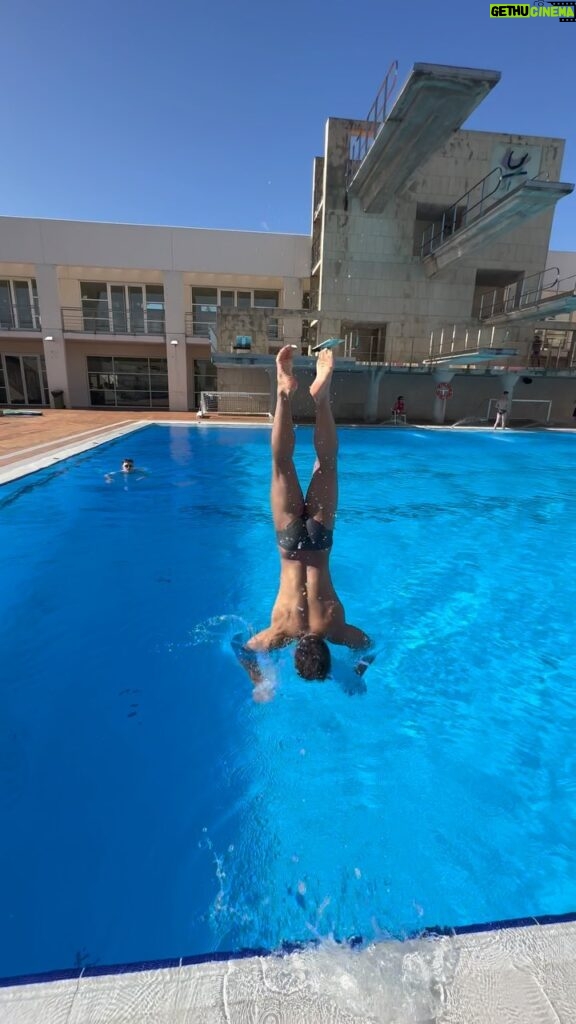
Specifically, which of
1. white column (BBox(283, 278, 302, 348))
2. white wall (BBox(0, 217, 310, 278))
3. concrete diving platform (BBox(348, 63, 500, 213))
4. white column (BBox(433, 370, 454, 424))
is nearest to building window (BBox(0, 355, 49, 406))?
white wall (BBox(0, 217, 310, 278))

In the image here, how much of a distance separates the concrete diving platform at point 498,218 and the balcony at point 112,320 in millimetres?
12112

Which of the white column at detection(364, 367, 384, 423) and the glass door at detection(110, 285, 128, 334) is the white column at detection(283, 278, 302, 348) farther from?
the glass door at detection(110, 285, 128, 334)

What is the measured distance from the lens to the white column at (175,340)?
2108 centimetres

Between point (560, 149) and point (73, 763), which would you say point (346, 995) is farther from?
point (560, 149)

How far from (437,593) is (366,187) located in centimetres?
1912

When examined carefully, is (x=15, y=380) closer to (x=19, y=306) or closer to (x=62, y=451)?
(x=19, y=306)

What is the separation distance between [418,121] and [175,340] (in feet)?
39.6

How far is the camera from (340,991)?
162 cm

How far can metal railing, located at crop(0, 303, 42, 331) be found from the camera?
70.6 feet

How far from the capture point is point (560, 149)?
68.0ft

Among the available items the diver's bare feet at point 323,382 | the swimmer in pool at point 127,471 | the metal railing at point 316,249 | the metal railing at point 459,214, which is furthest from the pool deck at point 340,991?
the metal railing at point 316,249

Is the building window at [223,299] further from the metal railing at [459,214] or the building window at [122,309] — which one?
the metal railing at [459,214]

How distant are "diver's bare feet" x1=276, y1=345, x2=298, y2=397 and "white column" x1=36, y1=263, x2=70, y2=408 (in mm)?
21396

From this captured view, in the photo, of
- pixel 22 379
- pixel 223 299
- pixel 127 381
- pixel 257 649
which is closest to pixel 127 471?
pixel 257 649
